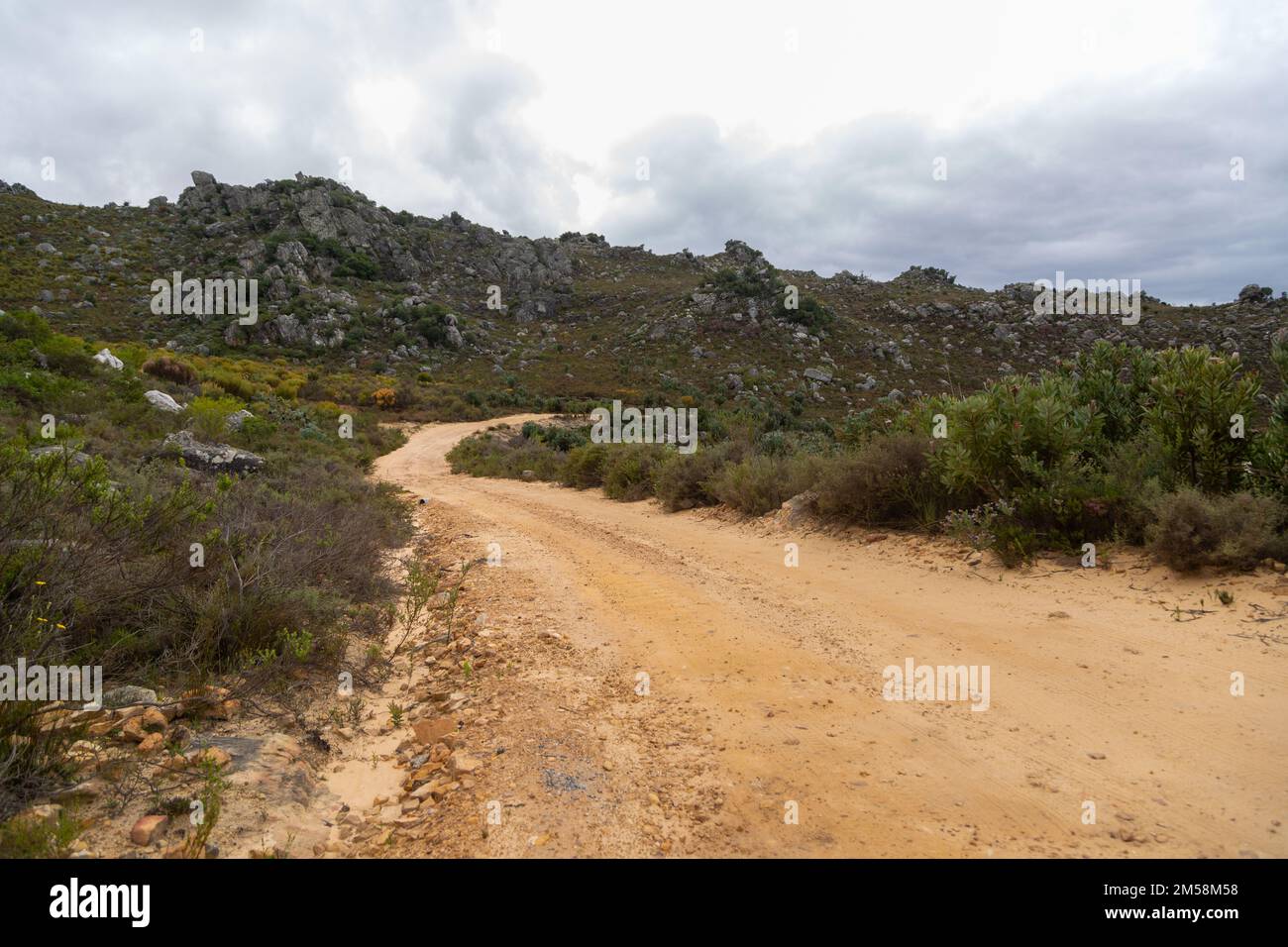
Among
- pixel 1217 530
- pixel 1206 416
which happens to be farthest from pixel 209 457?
pixel 1206 416

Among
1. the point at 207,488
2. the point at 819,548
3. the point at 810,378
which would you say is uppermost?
the point at 810,378

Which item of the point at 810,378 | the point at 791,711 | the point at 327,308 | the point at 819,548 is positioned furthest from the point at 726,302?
the point at 791,711

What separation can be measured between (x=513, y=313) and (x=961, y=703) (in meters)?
54.9

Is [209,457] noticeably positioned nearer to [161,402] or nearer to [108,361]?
[161,402]

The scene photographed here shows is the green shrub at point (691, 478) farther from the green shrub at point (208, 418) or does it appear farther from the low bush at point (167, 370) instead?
the low bush at point (167, 370)

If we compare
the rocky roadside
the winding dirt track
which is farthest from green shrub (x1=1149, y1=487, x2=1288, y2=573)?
the rocky roadside

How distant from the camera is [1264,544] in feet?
17.1

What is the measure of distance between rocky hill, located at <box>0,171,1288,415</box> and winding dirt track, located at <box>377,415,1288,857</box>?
26792 mm

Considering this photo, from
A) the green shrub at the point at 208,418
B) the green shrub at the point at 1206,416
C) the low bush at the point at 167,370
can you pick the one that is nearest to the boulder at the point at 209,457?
the green shrub at the point at 208,418

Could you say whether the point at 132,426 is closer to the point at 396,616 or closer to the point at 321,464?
the point at 321,464

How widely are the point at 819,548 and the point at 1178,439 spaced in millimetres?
3712

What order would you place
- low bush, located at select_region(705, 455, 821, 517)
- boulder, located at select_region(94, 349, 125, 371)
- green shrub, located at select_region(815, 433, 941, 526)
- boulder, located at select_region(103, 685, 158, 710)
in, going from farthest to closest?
boulder, located at select_region(94, 349, 125, 371)
low bush, located at select_region(705, 455, 821, 517)
green shrub, located at select_region(815, 433, 941, 526)
boulder, located at select_region(103, 685, 158, 710)

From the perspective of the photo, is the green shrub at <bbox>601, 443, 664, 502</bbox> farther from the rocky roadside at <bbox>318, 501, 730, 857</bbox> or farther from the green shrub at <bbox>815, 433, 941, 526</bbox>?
the rocky roadside at <bbox>318, 501, 730, 857</bbox>

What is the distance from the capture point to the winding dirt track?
9.00 ft
